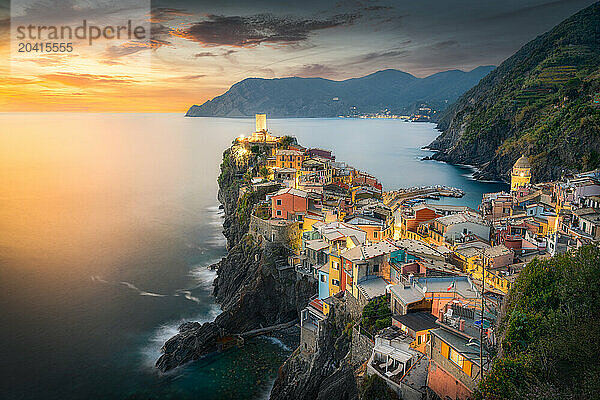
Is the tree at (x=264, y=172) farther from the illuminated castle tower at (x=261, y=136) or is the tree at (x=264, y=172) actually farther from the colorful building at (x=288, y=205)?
the colorful building at (x=288, y=205)

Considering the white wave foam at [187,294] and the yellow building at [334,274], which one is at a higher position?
the yellow building at [334,274]

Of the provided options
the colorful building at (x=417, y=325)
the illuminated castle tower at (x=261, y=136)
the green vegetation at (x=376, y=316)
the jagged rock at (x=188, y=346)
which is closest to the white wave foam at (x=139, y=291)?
the jagged rock at (x=188, y=346)

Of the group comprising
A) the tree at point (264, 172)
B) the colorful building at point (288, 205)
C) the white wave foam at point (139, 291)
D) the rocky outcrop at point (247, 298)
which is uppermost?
the tree at point (264, 172)

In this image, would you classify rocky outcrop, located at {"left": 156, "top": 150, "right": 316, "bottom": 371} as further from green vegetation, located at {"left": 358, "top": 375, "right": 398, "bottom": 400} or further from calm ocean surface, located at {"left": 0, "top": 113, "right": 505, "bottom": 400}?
green vegetation, located at {"left": 358, "top": 375, "right": 398, "bottom": 400}

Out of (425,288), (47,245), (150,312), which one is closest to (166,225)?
(47,245)

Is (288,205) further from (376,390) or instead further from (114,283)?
(376,390)

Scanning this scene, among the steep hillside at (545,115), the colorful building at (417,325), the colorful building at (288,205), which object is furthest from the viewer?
the steep hillside at (545,115)

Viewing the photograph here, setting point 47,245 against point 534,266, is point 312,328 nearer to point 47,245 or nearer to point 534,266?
point 534,266
